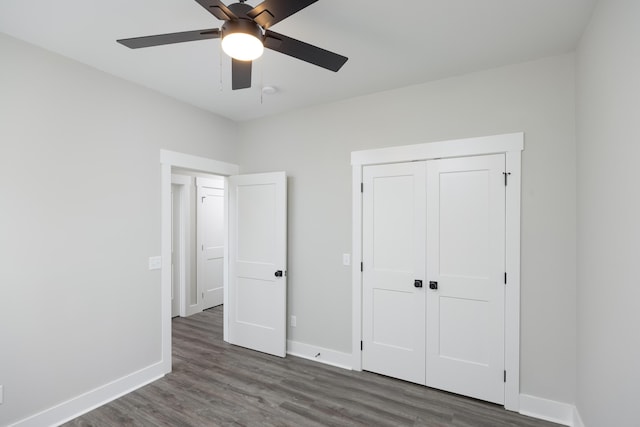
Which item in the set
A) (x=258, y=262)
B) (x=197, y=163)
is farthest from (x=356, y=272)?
(x=197, y=163)

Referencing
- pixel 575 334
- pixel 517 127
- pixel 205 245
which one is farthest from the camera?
pixel 205 245

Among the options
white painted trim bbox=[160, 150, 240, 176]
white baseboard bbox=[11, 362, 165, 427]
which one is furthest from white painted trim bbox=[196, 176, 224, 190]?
white baseboard bbox=[11, 362, 165, 427]

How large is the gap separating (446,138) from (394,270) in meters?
1.33

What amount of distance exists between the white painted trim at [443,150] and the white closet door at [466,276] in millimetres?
67

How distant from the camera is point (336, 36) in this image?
6.88 ft

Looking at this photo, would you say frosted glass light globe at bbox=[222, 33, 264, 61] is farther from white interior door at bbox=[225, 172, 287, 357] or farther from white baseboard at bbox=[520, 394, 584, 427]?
white baseboard at bbox=[520, 394, 584, 427]

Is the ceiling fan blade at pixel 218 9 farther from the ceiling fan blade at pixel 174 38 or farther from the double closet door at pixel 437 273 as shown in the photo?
the double closet door at pixel 437 273

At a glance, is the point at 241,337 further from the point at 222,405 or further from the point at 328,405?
the point at 328,405

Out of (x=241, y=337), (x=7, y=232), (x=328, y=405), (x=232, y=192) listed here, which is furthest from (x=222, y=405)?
(x=232, y=192)

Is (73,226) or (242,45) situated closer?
(242,45)

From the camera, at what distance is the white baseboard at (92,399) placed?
7.15 ft

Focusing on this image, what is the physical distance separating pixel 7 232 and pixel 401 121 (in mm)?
3253

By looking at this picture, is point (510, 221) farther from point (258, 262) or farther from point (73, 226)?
point (73, 226)

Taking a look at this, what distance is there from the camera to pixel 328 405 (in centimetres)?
250
